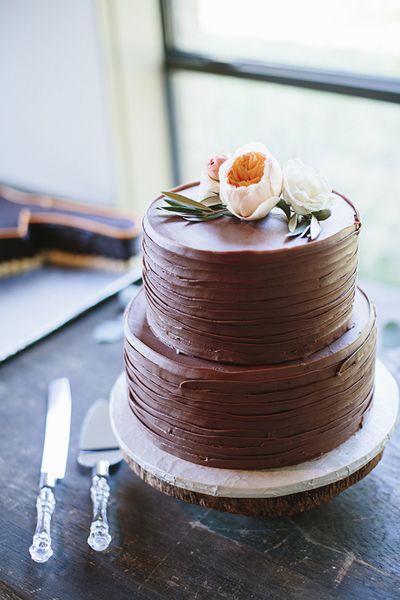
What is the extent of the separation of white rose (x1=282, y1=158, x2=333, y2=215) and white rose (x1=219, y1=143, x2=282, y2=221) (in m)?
0.01

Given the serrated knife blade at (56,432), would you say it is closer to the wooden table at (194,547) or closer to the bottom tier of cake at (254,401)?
the wooden table at (194,547)

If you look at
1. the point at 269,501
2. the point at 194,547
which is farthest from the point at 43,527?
the point at 269,501

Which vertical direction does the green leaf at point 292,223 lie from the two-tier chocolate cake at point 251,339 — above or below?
above

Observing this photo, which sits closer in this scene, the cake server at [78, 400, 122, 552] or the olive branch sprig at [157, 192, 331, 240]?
the olive branch sprig at [157, 192, 331, 240]

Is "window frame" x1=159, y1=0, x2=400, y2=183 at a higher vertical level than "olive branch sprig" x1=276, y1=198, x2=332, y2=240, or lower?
lower

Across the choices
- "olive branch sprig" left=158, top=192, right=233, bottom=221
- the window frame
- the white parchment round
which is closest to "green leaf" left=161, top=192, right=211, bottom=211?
"olive branch sprig" left=158, top=192, right=233, bottom=221

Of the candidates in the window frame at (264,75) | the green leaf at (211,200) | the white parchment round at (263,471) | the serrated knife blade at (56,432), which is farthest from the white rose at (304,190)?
the window frame at (264,75)

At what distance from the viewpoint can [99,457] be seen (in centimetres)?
125

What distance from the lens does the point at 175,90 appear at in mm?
2543

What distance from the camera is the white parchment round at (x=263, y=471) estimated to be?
1016 millimetres

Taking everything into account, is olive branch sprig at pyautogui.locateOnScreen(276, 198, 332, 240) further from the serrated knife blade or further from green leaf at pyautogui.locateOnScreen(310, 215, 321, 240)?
the serrated knife blade

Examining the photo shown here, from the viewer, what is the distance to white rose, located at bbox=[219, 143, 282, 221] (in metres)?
0.98

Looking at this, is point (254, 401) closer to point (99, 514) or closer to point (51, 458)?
point (99, 514)

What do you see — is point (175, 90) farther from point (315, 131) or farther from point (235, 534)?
point (235, 534)
